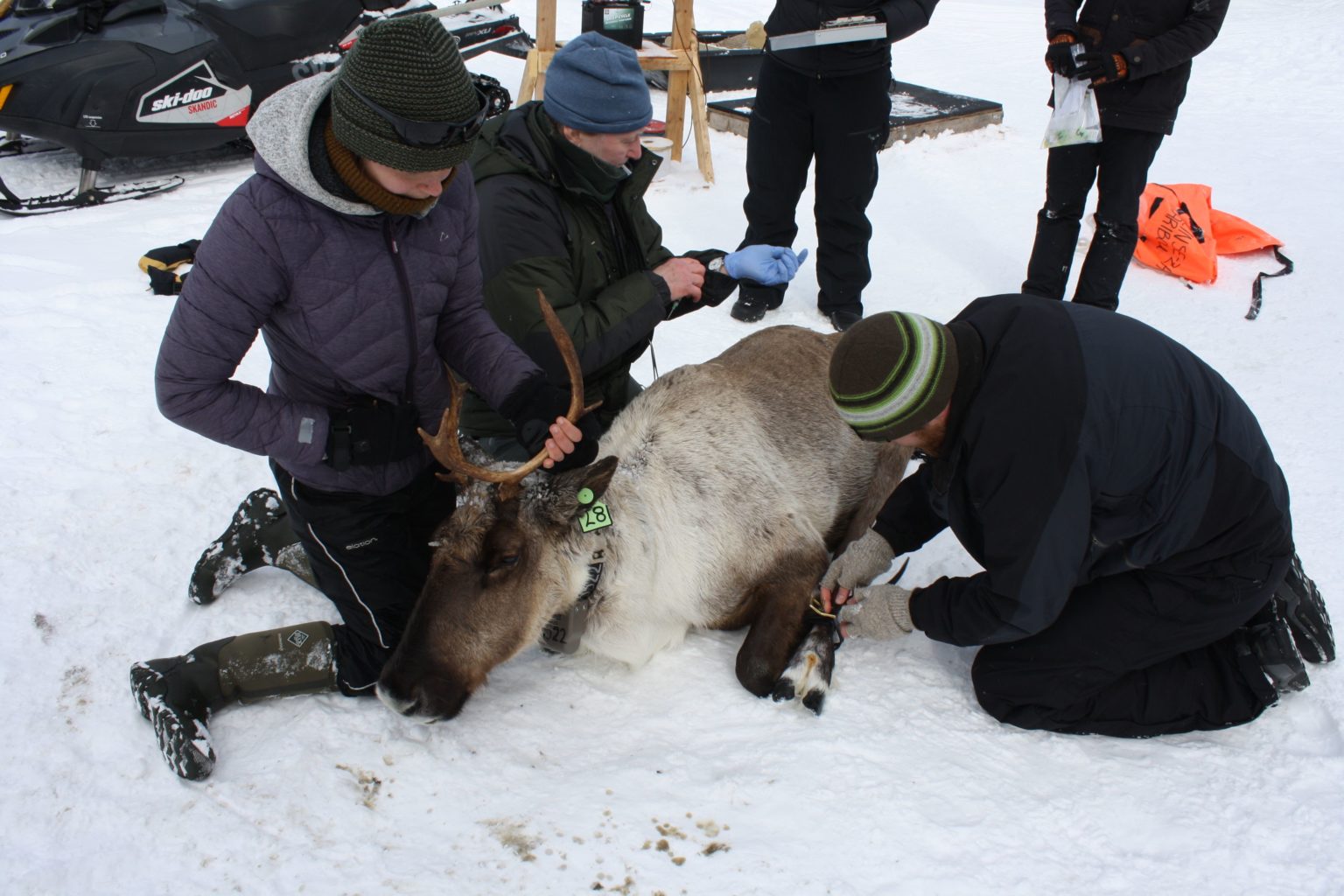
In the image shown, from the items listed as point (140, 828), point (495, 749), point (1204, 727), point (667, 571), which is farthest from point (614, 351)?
point (1204, 727)

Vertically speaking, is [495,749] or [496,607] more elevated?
[496,607]

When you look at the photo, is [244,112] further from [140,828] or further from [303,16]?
[140,828]

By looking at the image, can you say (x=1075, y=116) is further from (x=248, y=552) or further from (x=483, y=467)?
(x=248, y=552)

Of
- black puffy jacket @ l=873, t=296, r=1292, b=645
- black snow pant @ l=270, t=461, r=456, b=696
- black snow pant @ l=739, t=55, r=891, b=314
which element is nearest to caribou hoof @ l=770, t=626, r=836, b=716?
black puffy jacket @ l=873, t=296, r=1292, b=645

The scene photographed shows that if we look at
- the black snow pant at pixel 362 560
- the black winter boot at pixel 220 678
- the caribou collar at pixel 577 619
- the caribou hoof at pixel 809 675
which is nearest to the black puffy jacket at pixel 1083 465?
the caribou hoof at pixel 809 675

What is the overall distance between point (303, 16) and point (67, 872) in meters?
8.17

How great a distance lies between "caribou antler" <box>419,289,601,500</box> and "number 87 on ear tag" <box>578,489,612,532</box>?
0.69ft

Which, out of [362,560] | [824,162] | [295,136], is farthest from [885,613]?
[824,162]

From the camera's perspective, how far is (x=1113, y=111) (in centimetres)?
536

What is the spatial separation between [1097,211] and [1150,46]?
0.95m

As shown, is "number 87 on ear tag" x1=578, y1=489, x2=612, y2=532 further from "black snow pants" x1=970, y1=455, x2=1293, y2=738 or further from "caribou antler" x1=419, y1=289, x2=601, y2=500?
"black snow pants" x1=970, y1=455, x2=1293, y2=738

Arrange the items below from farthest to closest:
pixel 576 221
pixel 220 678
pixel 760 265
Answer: pixel 760 265, pixel 576 221, pixel 220 678

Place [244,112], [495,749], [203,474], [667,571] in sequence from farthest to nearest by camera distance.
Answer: [244,112] → [203,474] → [667,571] → [495,749]

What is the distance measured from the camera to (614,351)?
11.8ft
